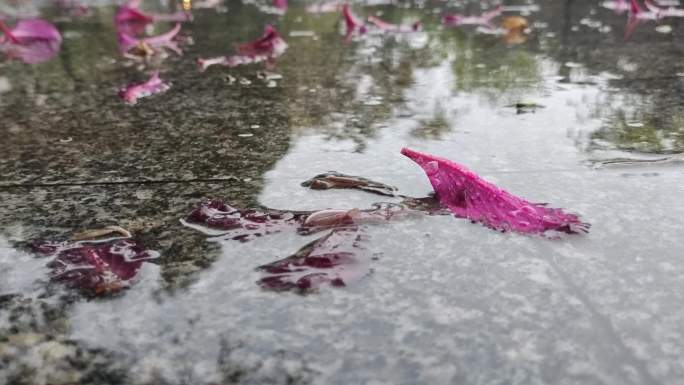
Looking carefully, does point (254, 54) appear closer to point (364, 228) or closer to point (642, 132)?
point (642, 132)

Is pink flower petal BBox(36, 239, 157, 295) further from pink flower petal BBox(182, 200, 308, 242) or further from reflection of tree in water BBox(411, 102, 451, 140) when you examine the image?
reflection of tree in water BBox(411, 102, 451, 140)

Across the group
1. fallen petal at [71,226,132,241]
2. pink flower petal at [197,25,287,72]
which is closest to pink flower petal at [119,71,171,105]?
pink flower petal at [197,25,287,72]

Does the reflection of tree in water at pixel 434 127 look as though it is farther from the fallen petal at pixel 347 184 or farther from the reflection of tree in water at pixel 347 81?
the fallen petal at pixel 347 184

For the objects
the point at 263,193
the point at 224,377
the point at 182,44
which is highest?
the point at 182,44

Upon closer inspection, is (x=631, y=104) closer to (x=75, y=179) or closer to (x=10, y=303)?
(x=75, y=179)

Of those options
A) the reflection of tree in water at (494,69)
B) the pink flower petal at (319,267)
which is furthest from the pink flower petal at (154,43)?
the pink flower petal at (319,267)

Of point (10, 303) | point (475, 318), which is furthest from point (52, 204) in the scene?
Result: point (475, 318)

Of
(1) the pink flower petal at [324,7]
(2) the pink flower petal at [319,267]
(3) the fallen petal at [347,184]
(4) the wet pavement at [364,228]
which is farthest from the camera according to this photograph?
(1) the pink flower petal at [324,7]
